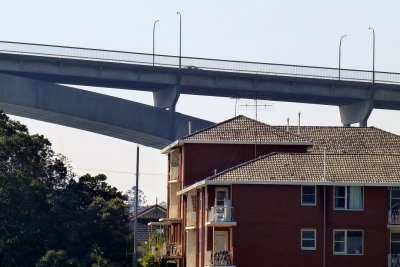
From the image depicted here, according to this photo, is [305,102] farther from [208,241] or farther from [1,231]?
[208,241]

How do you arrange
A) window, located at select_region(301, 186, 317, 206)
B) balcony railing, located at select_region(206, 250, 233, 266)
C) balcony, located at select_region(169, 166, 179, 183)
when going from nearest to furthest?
balcony railing, located at select_region(206, 250, 233, 266) → window, located at select_region(301, 186, 317, 206) → balcony, located at select_region(169, 166, 179, 183)

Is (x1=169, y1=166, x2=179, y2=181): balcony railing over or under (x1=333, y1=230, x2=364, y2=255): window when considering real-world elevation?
over

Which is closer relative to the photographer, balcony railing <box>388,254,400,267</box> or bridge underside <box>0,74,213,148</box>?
balcony railing <box>388,254,400,267</box>

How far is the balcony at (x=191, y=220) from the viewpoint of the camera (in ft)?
289

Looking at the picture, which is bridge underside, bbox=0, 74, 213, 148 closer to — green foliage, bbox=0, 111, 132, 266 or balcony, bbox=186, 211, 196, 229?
green foliage, bbox=0, 111, 132, 266

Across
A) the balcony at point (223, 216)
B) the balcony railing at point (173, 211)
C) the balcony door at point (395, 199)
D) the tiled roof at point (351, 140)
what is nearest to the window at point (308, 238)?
the balcony at point (223, 216)

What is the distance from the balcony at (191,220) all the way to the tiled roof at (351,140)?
8.47 meters

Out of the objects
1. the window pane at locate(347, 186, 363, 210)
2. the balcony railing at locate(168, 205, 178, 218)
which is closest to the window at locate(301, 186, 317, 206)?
the window pane at locate(347, 186, 363, 210)

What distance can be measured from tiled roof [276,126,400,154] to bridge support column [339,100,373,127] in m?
49.9

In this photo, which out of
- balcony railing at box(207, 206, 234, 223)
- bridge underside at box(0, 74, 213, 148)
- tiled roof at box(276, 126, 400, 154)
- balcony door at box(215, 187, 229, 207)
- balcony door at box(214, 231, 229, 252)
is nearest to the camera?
balcony railing at box(207, 206, 234, 223)

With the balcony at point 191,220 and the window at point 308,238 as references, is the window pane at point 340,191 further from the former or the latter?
the balcony at point 191,220

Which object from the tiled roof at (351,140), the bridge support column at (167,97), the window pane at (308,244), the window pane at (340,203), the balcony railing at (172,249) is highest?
the bridge support column at (167,97)

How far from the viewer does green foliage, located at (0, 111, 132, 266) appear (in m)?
98.0

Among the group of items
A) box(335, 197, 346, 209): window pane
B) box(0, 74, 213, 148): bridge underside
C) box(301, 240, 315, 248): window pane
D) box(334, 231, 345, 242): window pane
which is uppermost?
box(0, 74, 213, 148): bridge underside
